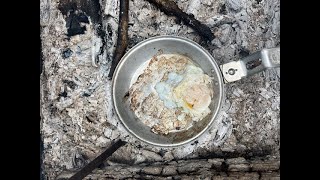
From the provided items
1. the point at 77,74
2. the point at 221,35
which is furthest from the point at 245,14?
the point at 77,74

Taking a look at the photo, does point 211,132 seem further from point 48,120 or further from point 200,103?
point 48,120

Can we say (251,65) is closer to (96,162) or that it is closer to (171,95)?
(171,95)

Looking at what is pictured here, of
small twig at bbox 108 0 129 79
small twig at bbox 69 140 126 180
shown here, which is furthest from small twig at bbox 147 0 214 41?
small twig at bbox 69 140 126 180

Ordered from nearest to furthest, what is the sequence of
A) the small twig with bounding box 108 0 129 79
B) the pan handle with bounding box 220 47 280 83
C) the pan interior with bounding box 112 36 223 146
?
the pan handle with bounding box 220 47 280 83, the pan interior with bounding box 112 36 223 146, the small twig with bounding box 108 0 129 79

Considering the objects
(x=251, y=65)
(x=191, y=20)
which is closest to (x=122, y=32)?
(x=191, y=20)

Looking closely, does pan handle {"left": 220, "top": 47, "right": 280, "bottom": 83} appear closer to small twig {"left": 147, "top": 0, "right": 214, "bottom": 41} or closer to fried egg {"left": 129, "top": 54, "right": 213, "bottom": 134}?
fried egg {"left": 129, "top": 54, "right": 213, "bottom": 134}

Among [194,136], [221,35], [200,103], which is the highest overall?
[221,35]

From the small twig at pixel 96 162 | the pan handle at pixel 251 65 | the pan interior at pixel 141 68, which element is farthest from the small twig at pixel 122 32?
the pan handle at pixel 251 65
